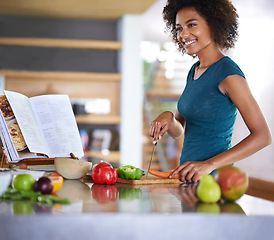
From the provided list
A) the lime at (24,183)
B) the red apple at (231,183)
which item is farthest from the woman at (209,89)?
the lime at (24,183)

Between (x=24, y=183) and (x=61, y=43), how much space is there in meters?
3.64

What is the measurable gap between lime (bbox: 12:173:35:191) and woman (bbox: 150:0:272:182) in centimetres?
65

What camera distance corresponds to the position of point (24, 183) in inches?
47.9

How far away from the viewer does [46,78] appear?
15.7ft

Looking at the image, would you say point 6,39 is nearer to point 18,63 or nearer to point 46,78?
point 18,63

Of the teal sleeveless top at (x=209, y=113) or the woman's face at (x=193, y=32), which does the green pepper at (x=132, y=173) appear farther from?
the woman's face at (x=193, y=32)

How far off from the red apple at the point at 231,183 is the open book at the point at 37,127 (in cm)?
98

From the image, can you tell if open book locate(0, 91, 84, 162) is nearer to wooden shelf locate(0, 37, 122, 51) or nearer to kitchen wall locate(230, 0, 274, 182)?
wooden shelf locate(0, 37, 122, 51)

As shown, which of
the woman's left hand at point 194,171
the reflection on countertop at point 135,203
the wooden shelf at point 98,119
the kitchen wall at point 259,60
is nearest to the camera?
the reflection on countertop at point 135,203

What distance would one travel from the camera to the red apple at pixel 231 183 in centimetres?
119

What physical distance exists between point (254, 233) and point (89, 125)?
4.10 meters

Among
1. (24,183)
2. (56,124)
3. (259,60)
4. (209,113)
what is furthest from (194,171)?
(259,60)

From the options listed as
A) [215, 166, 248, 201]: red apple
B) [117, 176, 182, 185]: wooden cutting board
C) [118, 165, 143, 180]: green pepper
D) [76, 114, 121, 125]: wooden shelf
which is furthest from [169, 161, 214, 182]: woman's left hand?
[76, 114, 121, 125]: wooden shelf

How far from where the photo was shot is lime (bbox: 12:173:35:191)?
47.8 inches
